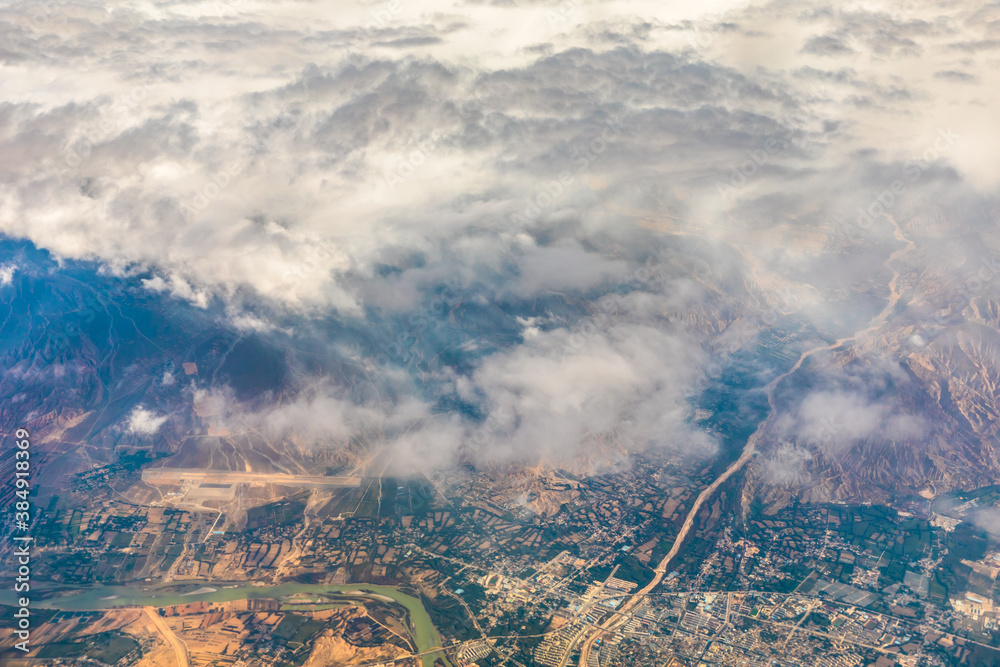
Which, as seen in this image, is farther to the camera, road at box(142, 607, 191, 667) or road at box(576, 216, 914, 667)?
road at box(576, 216, 914, 667)

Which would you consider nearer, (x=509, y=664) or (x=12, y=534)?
(x=509, y=664)

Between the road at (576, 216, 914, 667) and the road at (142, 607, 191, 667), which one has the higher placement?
the road at (142, 607, 191, 667)

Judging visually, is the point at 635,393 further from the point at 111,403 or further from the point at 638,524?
the point at 111,403

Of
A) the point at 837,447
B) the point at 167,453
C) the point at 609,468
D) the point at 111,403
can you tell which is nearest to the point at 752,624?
the point at 609,468

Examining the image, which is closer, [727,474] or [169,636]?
[169,636]

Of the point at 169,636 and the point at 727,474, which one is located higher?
the point at 169,636

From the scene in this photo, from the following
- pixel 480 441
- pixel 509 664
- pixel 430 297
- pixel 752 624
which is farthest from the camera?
pixel 430 297

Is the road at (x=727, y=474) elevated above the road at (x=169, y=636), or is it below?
below

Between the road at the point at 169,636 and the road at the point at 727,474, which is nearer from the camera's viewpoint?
the road at the point at 169,636
